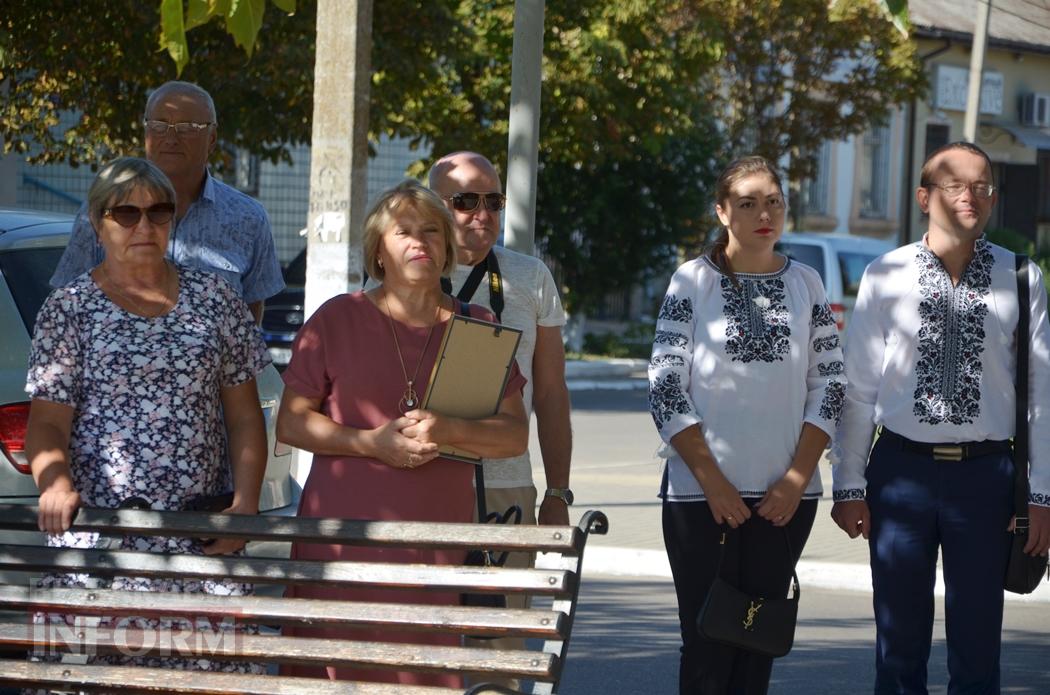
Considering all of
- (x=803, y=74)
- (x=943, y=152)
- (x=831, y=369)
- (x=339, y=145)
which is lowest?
(x=831, y=369)

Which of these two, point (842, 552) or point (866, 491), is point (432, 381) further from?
point (842, 552)

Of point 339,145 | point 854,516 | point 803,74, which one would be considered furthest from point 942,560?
point 803,74

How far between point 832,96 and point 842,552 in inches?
804

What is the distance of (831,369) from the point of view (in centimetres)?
484

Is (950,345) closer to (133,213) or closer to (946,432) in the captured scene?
(946,432)

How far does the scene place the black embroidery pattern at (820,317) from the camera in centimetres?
487

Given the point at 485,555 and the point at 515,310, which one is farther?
the point at 515,310

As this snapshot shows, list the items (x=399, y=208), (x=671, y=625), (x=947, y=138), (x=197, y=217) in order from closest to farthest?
(x=399, y=208), (x=197, y=217), (x=671, y=625), (x=947, y=138)

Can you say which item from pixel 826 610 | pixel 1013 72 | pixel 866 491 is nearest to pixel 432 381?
pixel 866 491

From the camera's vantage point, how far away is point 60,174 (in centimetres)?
2467

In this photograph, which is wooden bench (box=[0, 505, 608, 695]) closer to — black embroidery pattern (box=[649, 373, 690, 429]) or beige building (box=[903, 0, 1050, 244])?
black embroidery pattern (box=[649, 373, 690, 429])

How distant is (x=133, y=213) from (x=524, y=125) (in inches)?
161

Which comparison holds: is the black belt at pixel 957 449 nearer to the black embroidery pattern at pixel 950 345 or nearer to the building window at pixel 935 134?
the black embroidery pattern at pixel 950 345

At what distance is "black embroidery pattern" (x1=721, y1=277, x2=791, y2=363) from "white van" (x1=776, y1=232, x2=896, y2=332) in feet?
56.8
